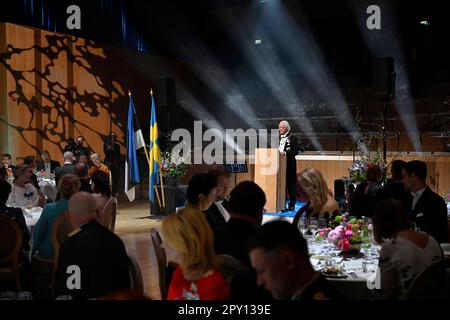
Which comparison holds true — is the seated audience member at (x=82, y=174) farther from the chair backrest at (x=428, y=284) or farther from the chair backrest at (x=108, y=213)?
the chair backrest at (x=428, y=284)

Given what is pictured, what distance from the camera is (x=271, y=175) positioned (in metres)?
8.84

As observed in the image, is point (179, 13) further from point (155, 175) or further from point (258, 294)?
point (258, 294)

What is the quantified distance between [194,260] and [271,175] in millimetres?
6891

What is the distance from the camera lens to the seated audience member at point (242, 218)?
9.15 ft

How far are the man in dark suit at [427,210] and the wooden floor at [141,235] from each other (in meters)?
2.22

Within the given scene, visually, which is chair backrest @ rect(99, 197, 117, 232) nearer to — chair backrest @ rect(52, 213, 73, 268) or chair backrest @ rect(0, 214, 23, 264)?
chair backrest @ rect(52, 213, 73, 268)

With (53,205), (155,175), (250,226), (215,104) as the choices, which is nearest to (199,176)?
(250,226)

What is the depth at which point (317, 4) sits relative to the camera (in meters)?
14.7

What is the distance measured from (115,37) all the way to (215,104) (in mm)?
4449

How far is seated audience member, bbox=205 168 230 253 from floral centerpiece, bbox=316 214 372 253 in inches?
29.1

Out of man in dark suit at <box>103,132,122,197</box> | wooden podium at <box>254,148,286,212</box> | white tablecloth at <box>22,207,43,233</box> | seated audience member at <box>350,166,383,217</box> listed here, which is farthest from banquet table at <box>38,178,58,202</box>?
seated audience member at <box>350,166,383,217</box>

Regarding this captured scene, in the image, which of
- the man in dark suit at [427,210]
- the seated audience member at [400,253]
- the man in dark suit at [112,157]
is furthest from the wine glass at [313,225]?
the man in dark suit at [112,157]

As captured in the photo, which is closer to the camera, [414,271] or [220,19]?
[414,271]

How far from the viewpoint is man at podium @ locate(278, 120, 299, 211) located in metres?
8.95
